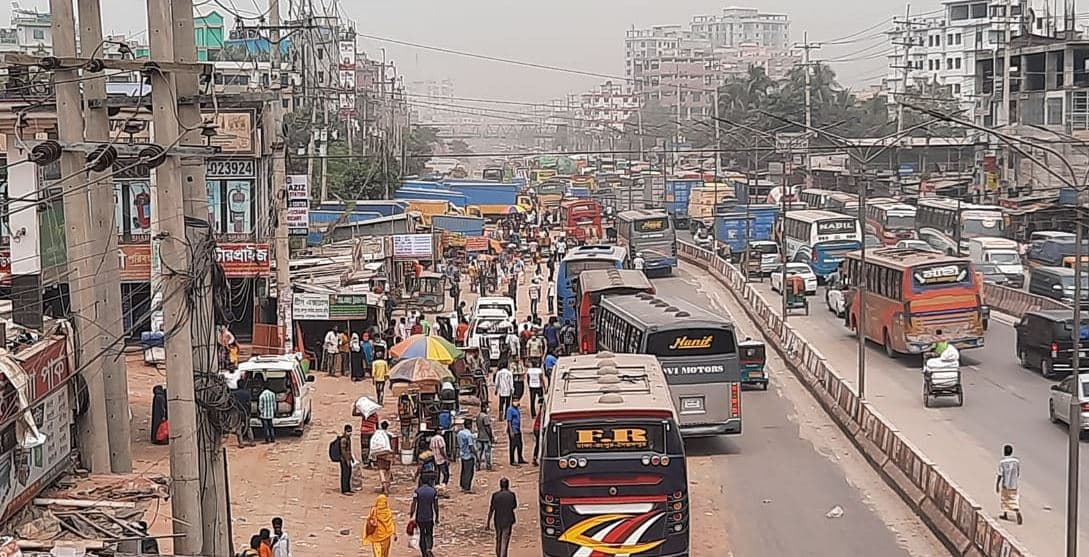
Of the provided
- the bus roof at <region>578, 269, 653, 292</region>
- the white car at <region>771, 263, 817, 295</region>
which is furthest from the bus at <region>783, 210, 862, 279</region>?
the bus roof at <region>578, 269, 653, 292</region>

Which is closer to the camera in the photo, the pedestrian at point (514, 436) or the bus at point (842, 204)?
the pedestrian at point (514, 436)

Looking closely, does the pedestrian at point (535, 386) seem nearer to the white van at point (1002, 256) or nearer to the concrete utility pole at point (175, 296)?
the concrete utility pole at point (175, 296)

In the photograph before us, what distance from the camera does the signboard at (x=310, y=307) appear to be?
31844 mm

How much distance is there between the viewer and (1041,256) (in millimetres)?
49000

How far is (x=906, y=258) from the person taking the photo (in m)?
31.2

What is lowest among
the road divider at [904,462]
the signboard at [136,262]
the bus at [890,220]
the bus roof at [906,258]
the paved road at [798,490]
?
the paved road at [798,490]

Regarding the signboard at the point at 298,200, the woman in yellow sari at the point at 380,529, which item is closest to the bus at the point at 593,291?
the signboard at the point at 298,200

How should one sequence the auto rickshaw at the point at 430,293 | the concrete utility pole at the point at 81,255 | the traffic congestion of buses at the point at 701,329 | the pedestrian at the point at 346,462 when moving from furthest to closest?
the auto rickshaw at the point at 430,293 < the pedestrian at the point at 346,462 < the traffic congestion of buses at the point at 701,329 < the concrete utility pole at the point at 81,255

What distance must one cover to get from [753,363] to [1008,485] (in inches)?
515

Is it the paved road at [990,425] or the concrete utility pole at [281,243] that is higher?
the concrete utility pole at [281,243]

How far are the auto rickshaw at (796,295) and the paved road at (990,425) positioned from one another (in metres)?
5.77

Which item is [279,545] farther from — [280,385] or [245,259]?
[245,259]

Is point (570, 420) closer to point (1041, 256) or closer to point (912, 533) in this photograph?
point (912, 533)

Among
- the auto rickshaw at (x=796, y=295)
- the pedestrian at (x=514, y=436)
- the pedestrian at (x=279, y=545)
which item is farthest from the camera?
the auto rickshaw at (x=796, y=295)
